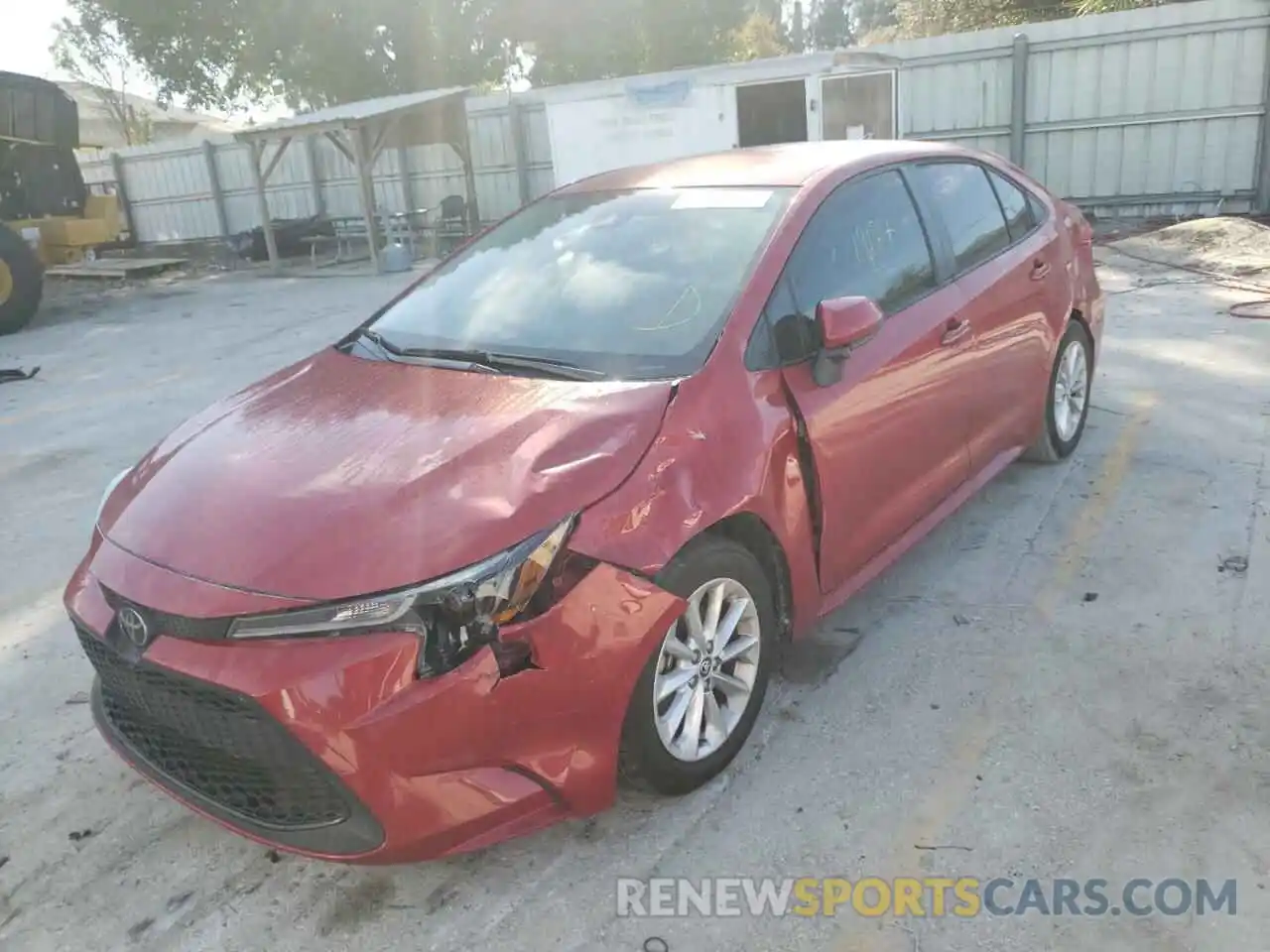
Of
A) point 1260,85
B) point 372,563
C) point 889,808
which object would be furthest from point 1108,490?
point 1260,85

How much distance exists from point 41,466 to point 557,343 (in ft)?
15.3

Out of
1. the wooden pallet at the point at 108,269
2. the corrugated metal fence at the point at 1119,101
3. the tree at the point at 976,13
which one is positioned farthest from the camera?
the tree at the point at 976,13

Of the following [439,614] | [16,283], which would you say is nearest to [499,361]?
[439,614]

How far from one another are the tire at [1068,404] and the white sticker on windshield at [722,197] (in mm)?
1918

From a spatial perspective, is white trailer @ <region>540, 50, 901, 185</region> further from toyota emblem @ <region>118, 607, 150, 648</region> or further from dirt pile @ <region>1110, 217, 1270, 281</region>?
toyota emblem @ <region>118, 607, 150, 648</region>

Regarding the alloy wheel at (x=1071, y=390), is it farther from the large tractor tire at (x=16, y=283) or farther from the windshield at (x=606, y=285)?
the large tractor tire at (x=16, y=283)

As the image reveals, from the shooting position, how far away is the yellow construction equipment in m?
13.6

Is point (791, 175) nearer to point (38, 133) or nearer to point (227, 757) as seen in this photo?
point (227, 757)

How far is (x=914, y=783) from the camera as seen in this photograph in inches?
108

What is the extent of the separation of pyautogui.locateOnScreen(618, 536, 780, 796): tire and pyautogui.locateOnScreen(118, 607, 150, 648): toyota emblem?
3.67 feet

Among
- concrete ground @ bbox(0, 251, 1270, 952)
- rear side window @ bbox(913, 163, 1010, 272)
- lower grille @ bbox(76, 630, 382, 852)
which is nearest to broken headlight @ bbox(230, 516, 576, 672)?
lower grille @ bbox(76, 630, 382, 852)

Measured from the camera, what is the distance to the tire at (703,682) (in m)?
2.48

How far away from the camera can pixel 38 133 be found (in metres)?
14.2

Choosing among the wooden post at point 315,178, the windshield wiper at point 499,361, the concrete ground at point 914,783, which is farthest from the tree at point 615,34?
the windshield wiper at point 499,361
